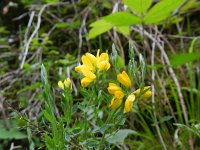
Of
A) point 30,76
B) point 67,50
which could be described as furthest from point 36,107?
point 67,50

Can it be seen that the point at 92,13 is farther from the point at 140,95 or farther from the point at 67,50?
the point at 140,95

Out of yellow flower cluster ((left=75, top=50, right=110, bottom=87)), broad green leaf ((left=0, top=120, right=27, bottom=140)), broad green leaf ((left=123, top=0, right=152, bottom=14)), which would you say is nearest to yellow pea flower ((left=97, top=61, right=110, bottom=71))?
yellow flower cluster ((left=75, top=50, right=110, bottom=87))

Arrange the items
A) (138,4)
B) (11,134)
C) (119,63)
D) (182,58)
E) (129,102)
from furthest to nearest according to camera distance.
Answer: (11,134)
(182,58)
(138,4)
(119,63)
(129,102)

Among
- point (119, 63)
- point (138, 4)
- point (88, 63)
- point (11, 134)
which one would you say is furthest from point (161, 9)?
point (11, 134)

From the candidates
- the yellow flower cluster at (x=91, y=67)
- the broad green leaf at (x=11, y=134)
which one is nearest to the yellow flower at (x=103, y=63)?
the yellow flower cluster at (x=91, y=67)

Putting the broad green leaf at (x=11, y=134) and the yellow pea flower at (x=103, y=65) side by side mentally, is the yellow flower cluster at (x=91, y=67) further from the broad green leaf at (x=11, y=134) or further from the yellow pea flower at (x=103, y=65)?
the broad green leaf at (x=11, y=134)

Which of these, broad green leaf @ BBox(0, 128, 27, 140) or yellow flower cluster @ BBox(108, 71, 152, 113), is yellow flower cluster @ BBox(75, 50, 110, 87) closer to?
yellow flower cluster @ BBox(108, 71, 152, 113)

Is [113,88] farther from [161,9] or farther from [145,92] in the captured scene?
[161,9]
